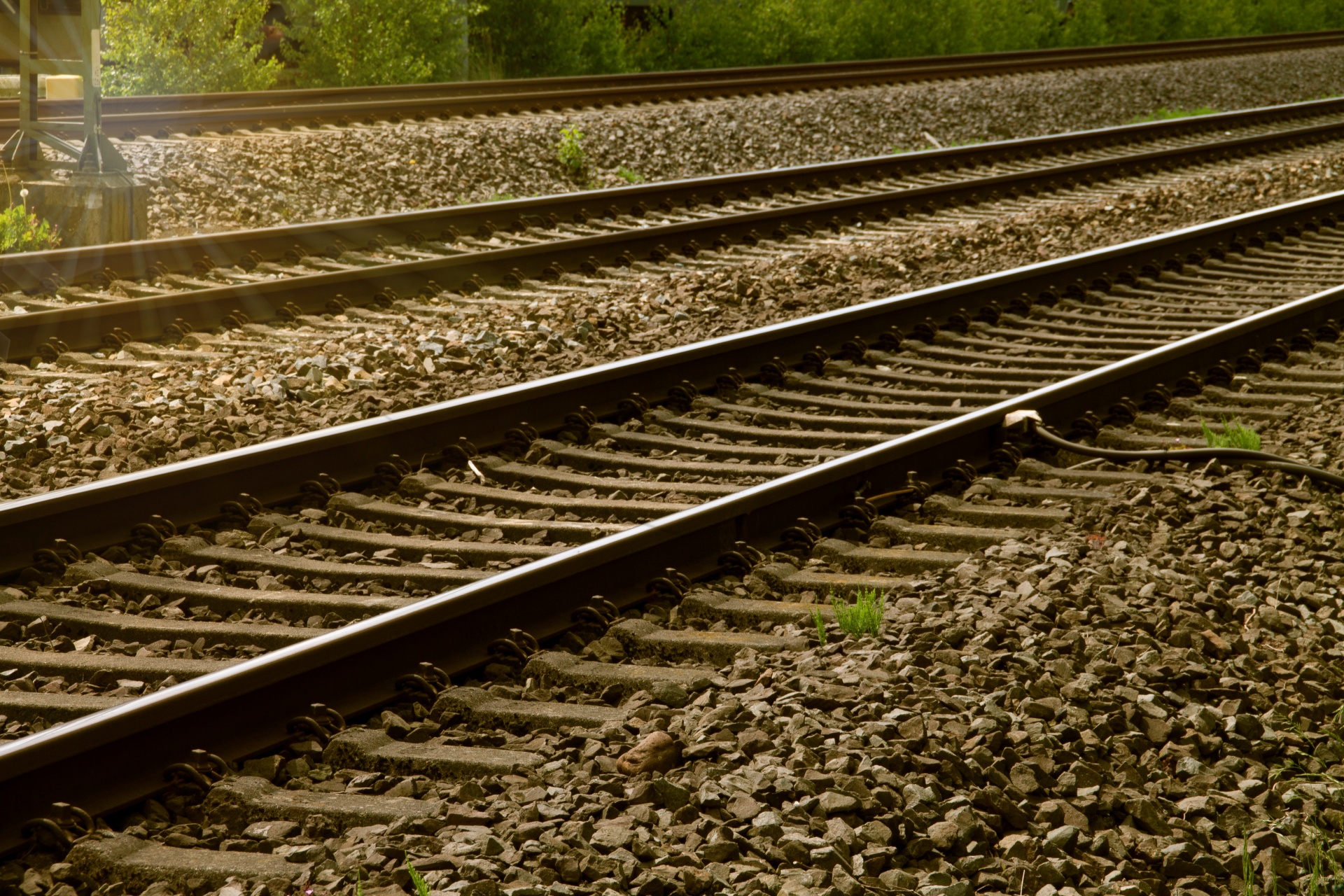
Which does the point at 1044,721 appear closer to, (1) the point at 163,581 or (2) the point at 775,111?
(1) the point at 163,581

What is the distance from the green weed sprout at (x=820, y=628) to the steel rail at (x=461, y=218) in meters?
5.38

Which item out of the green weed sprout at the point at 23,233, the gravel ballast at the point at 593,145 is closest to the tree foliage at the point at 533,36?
the gravel ballast at the point at 593,145

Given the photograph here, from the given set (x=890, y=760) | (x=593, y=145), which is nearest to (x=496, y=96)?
(x=593, y=145)

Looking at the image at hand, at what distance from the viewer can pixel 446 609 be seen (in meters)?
3.66

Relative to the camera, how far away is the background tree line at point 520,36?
1541 centimetres

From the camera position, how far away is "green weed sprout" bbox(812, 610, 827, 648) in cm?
379

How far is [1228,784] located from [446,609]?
80.8 inches

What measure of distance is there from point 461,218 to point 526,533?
17.8 feet

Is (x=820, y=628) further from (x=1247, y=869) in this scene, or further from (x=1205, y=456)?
(x=1205, y=456)

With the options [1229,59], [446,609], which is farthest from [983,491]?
[1229,59]

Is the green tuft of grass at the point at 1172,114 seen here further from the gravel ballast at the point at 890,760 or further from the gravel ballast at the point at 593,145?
the gravel ballast at the point at 890,760

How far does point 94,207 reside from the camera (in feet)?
28.1

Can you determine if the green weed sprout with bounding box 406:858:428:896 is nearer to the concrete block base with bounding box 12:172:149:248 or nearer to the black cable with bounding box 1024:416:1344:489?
the black cable with bounding box 1024:416:1344:489

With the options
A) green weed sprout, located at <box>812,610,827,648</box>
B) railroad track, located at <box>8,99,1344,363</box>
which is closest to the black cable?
green weed sprout, located at <box>812,610,827,648</box>
